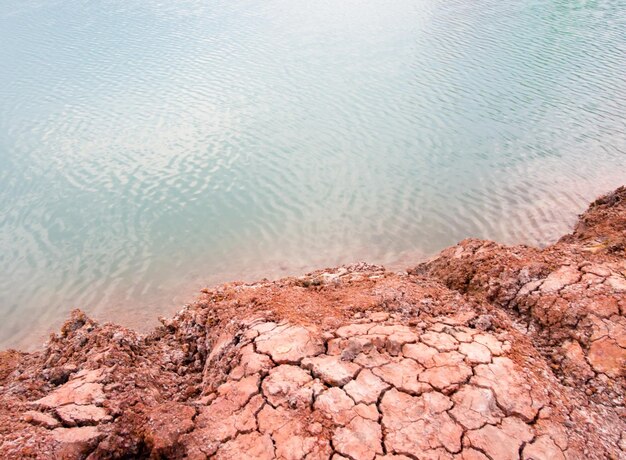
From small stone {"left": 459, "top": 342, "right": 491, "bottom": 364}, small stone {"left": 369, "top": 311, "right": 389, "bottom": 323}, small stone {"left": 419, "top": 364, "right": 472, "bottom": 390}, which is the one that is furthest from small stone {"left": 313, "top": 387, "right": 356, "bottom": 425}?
small stone {"left": 459, "top": 342, "right": 491, "bottom": 364}

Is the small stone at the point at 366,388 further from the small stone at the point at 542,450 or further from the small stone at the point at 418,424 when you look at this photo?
the small stone at the point at 542,450

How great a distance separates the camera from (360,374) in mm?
3480

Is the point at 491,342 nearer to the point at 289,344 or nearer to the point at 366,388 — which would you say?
the point at 366,388

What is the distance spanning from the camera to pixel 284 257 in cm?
889

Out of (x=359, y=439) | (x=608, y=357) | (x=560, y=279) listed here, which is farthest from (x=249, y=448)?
(x=560, y=279)

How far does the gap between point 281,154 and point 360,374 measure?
372 inches

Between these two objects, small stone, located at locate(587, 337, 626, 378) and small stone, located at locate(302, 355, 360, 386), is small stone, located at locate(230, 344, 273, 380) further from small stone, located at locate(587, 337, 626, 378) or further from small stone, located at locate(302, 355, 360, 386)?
small stone, located at locate(587, 337, 626, 378)

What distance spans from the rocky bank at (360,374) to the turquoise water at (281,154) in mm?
3580

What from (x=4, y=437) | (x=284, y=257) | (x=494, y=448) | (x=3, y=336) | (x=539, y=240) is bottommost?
(x=3, y=336)

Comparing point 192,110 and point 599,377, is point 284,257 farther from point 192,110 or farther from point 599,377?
point 192,110

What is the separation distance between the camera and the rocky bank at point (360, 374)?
3.00m

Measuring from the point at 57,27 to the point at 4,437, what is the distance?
31.5m

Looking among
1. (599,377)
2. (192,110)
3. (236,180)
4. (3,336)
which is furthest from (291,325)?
(192,110)

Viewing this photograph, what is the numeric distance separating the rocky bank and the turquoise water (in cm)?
358
